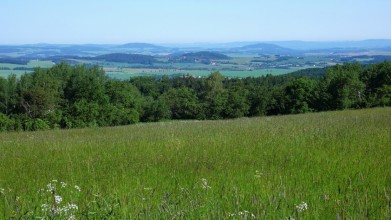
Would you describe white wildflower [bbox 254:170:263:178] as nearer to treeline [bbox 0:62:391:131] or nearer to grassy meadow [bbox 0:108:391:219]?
grassy meadow [bbox 0:108:391:219]

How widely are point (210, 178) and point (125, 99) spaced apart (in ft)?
237

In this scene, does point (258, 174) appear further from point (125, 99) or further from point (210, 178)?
point (125, 99)

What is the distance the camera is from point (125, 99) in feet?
248

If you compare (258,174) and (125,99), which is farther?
(125,99)

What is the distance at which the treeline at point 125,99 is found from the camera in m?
60.1

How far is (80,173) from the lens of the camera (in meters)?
5.46

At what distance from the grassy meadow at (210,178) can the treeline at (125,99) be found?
45.3 m

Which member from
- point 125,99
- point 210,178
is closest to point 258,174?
point 210,178

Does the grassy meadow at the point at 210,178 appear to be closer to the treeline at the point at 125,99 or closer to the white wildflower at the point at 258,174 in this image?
the white wildflower at the point at 258,174

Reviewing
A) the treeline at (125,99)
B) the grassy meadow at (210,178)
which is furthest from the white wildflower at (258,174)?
the treeline at (125,99)

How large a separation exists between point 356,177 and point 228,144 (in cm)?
312

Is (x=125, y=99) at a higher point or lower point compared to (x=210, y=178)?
lower

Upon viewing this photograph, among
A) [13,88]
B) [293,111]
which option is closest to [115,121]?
[13,88]

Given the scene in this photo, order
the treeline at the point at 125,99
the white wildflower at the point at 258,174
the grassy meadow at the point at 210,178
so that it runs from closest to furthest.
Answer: the grassy meadow at the point at 210,178
the white wildflower at the point at 258,174
the treeline at the point at 125,99
